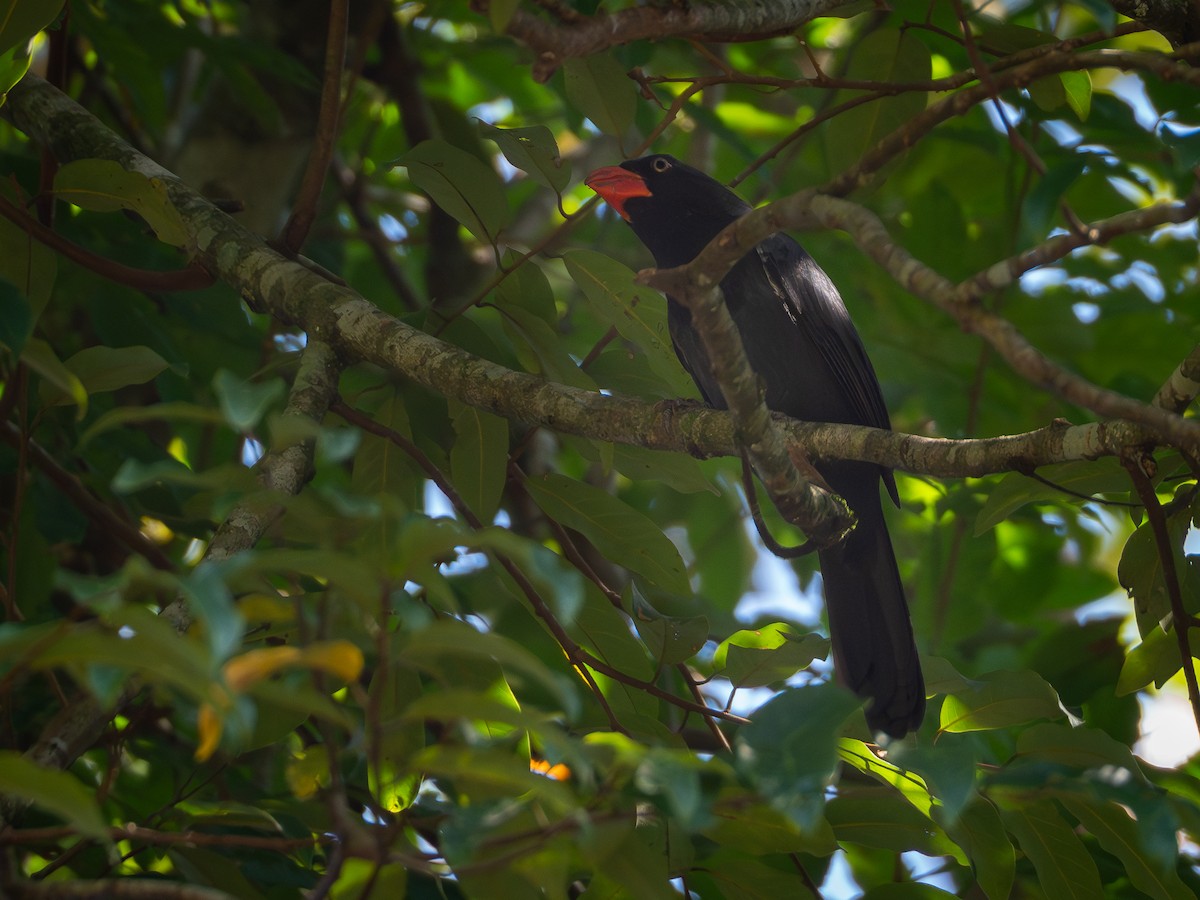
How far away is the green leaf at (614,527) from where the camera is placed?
240 cm

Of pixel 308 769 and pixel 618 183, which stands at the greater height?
pixel 618 183

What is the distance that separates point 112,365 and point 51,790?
96cm

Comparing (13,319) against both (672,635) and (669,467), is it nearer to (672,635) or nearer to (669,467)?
(672,635)

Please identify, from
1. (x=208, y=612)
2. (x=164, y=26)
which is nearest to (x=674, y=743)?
(x=208, y=612)

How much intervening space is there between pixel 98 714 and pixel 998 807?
1.63m

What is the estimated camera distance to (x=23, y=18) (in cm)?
207

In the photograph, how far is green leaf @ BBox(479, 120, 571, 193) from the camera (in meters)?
2.32

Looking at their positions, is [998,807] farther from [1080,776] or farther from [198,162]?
[198,162]

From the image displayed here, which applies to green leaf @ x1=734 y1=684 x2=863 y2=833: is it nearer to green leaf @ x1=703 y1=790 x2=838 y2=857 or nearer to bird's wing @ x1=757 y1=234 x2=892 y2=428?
green leaf @ x1=703 y1=790 x2=838 y2=857

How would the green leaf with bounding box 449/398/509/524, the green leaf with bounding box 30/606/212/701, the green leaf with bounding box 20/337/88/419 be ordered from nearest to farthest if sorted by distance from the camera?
the green leaf with bounding box 30/606/212/701 < the green leaf with bounding box 20/337/88/419 < the green leaf with bounding box 449/398/509/524

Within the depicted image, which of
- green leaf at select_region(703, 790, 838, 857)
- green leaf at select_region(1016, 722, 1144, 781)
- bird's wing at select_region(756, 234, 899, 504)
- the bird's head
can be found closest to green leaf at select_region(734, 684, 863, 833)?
green leaf at select_region(703, 790, 838, 857)

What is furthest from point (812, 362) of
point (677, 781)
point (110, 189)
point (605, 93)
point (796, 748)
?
point (677, 781)

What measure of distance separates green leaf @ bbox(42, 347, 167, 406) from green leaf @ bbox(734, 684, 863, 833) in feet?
4.06

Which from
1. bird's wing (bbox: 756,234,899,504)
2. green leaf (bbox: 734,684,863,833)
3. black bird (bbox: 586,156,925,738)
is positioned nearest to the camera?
green leaf (bbox: 734,684,863,833)
